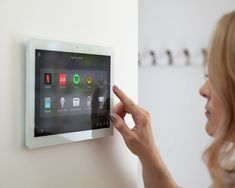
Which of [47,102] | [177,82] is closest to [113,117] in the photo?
[47,102]

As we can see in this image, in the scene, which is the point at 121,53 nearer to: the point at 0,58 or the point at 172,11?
the point at 0,58

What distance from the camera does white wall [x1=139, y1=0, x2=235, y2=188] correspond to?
4.89ft

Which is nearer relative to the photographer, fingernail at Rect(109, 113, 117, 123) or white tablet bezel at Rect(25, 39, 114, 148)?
white tablet bezel at Rect(25, 39, 114, 148)

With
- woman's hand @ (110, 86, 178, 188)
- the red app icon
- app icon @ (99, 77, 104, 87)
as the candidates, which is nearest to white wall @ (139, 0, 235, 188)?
woman's hand @ (110, 86, 178, 188)

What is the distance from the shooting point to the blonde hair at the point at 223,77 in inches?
26.4

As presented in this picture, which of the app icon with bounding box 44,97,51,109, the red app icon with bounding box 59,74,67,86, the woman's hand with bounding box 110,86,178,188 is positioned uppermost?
the red app icon with bounding box 59,74,67,86

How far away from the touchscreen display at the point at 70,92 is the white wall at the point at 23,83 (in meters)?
0.04

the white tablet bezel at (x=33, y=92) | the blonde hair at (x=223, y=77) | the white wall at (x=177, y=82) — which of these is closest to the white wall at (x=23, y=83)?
the white tablet bezel at (x=33, y=92)

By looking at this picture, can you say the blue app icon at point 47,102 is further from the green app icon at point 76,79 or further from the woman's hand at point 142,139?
the woman's hand at point 142,139

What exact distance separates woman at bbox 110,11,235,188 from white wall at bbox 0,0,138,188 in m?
0.05

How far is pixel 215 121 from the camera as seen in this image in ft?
2.52

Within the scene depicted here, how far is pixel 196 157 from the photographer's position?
168 centimetres

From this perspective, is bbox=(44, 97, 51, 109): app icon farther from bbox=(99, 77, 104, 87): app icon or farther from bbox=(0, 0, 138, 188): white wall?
bbox=(99, 77, 104, 87): app icon

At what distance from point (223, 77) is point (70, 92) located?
1.11 feet
